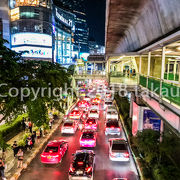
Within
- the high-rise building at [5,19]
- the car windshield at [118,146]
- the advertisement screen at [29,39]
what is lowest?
the car windshield at [118,146]

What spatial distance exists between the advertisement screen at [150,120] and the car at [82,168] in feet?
19.9

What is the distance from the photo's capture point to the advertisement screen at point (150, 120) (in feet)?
48.7

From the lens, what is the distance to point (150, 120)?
15.0 m

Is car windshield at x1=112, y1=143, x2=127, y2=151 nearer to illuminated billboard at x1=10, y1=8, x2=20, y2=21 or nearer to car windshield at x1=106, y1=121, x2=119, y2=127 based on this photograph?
car windshield at x1=106, y1=121, x2=119, y2=127

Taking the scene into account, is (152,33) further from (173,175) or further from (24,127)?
(24,127)

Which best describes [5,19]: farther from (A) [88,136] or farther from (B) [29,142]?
(A) [88,136]

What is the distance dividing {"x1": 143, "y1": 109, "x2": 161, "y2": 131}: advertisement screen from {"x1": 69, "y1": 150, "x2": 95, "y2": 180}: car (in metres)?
6.08

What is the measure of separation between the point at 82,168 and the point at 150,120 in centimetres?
759

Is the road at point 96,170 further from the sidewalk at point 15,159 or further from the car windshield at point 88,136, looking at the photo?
the car windshield at point 88,136

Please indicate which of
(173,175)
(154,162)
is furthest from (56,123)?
(173,175)

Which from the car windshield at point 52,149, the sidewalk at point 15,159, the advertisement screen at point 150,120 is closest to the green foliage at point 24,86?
the sidewalk at point 15,159

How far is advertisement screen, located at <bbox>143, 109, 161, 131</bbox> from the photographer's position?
14844 millimetres

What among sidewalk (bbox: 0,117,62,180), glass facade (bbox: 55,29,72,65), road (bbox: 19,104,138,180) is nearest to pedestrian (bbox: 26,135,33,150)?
sidewalk (bbox: 0,117,62,180)

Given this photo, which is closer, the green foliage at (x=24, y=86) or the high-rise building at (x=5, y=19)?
the green foliage at (x=24, y=86)
